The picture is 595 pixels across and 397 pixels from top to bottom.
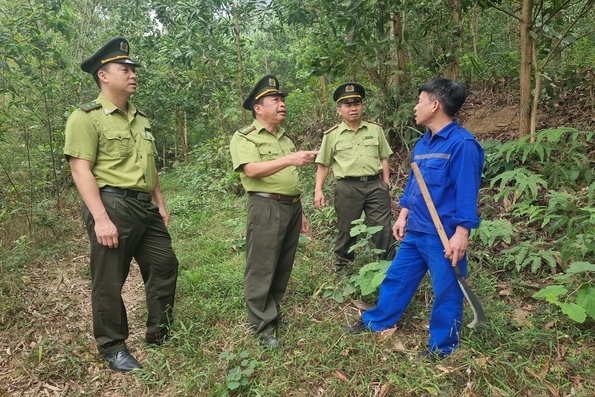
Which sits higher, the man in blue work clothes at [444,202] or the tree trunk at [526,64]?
the tree trunk at [526,64]

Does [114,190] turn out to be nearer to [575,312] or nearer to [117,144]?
[117,144]

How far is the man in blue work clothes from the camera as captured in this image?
2.25 meters

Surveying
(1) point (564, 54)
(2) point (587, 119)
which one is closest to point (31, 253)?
(2) point (587, 119)

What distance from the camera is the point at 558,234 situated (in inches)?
141

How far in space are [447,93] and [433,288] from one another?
134 cm

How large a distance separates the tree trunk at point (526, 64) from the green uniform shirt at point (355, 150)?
1750mm

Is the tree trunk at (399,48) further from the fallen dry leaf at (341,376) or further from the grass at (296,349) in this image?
the fallen dry leaf at (341,376)

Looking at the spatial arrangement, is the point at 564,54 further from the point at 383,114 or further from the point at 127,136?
the point at 127,136

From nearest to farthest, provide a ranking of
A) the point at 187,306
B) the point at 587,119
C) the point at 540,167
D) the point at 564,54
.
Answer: the point at 187,306 → the point at 540,167 → the point at 587,119 → the point at 564,54

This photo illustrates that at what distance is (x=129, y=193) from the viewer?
2523 millimetres

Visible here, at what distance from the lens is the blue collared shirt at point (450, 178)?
7.36ft

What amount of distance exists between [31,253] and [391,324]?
433cm

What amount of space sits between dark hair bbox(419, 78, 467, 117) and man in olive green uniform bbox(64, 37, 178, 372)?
2136mm

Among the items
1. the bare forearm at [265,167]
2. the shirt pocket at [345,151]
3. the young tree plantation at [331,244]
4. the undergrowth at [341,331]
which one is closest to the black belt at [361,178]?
the shirt pocket at [345,151]
